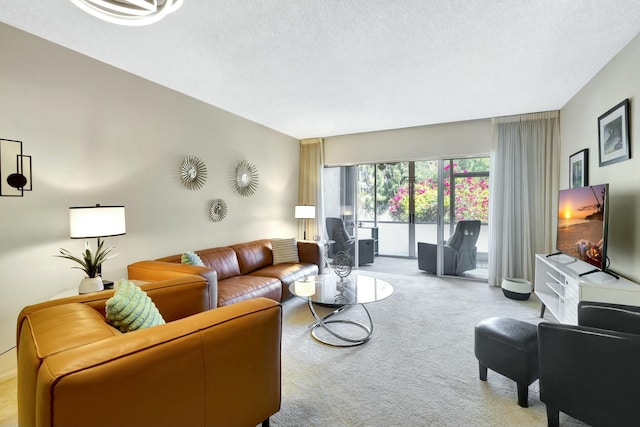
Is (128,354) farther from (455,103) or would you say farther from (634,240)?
(455,103)

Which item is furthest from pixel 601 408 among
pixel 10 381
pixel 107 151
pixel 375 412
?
pixel 107 151

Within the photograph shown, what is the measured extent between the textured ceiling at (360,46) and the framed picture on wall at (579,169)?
0.75 m

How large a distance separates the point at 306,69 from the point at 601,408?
3080 mm

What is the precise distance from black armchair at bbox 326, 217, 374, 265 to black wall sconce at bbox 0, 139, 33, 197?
14.3 feet

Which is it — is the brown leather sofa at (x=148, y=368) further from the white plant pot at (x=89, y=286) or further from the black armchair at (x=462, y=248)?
the black armchair at (x=462, y=248)

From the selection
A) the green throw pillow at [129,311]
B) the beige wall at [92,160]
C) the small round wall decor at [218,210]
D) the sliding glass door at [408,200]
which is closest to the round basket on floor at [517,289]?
the sliding glass door at [408,200]

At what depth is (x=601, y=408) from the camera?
4.65 ft

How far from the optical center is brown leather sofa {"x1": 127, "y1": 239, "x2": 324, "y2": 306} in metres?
2.67

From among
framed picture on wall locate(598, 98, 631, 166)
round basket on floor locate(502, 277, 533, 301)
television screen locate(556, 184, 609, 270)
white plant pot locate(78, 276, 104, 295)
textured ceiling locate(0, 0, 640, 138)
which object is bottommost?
round basket on floor locate(502, 277, 533, 301)

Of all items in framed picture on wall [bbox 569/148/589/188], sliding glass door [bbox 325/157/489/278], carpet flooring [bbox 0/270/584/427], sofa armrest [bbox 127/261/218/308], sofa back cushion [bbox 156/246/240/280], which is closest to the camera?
carpet flooring [bbox 0/270/584/427]

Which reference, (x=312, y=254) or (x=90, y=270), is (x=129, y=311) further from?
(x=312, y=254)

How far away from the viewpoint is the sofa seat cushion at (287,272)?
3553 millimetres

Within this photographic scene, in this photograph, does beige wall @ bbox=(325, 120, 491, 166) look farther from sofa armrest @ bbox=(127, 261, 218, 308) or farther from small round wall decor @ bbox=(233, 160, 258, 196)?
sofa armrest @ bbox=(127, 261, 218, 308)

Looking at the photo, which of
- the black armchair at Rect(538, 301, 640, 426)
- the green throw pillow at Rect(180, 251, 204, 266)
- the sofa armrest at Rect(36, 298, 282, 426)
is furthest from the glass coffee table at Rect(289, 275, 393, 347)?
the black armchair at Rect(538, 301, 640, 426)
